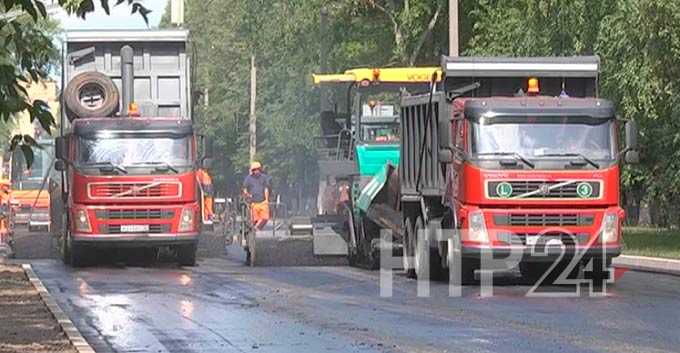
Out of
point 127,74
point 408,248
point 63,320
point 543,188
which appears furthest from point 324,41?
point 63,320

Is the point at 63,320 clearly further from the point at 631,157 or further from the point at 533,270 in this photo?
the point at 533,270

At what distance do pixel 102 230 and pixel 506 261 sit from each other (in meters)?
7.96

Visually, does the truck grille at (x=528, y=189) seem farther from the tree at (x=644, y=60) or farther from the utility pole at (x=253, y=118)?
the utility pole at (x=253, y=118)

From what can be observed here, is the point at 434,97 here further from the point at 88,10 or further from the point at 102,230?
the point at 88,10

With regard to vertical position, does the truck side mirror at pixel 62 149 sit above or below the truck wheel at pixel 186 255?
above

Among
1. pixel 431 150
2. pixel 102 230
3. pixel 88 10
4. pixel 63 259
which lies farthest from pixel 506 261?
pixel 88 10

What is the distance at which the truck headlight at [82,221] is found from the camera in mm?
27984

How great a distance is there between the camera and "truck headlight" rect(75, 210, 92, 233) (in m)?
28.0

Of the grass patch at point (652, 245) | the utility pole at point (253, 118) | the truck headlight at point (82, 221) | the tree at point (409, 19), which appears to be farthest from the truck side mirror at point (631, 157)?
the utility pole at point (253, 118)

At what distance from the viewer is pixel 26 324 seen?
1680 centimetres

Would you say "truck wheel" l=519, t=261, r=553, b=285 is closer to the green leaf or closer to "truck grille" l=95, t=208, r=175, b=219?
"truck grille" l=95, t=208, r=175, b=219

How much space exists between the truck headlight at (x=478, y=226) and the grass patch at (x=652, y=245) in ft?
32.8

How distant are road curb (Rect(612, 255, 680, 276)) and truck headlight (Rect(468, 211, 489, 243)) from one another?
5887mm

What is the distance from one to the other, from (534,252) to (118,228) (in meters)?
8.47
